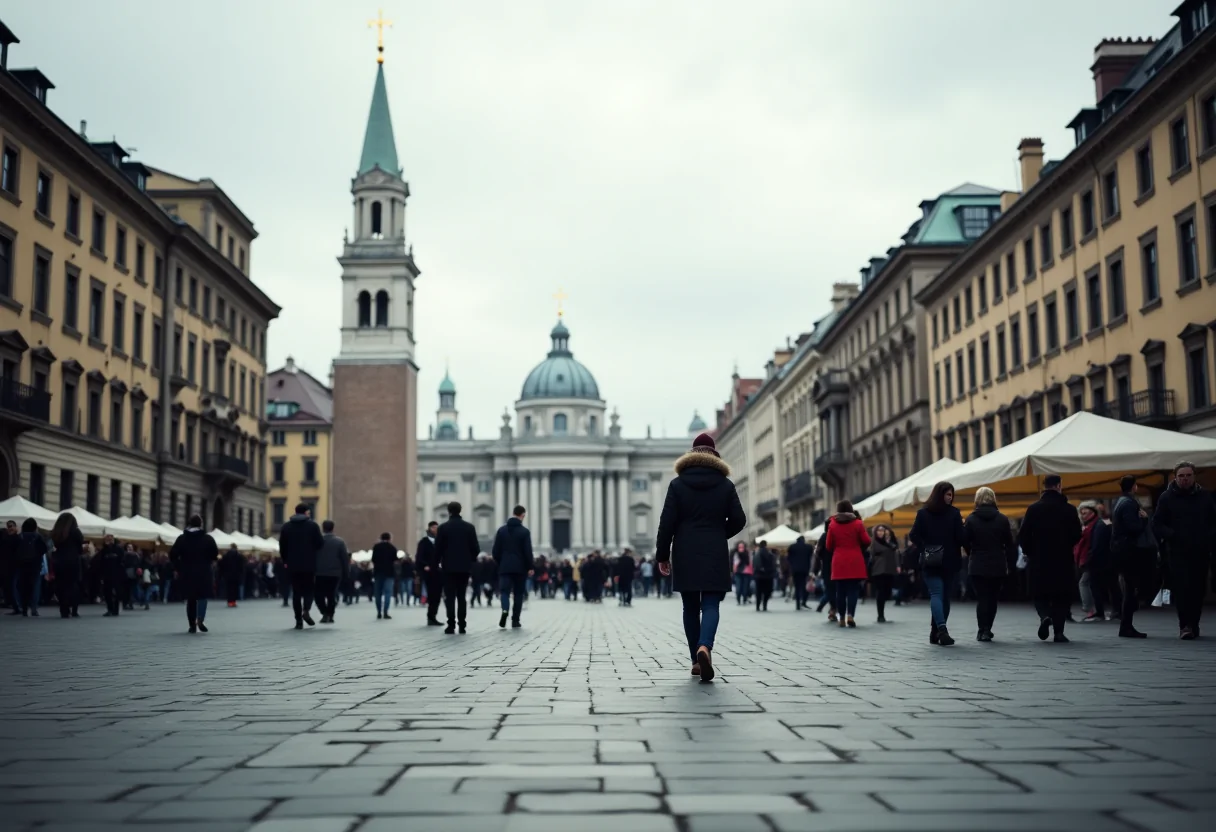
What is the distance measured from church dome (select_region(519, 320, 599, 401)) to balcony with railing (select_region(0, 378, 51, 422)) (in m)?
113

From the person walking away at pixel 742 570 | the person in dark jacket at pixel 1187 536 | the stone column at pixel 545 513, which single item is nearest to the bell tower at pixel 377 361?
the person walking away at pixel 742 570

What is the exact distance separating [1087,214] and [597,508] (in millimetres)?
106478

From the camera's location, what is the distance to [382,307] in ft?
293

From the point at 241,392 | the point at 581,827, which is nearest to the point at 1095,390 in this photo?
the point at 581,827

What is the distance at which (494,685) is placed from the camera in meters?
9.84

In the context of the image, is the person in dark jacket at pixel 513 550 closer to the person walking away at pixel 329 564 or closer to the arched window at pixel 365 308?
the person walking away at pixel 329 564

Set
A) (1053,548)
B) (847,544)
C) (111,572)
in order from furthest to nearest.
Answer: (111,572) → (847,544) → (1053,548)

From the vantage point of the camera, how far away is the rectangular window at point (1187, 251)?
30.5m

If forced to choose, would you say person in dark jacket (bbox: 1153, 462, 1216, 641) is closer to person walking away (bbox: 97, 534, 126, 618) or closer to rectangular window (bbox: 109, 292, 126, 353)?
person walking away (bbox: 97, 534, 126, 618)

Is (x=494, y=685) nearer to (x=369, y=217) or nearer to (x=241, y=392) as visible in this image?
(x=241, y=392)

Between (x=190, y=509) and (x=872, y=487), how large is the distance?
2716 centimetres

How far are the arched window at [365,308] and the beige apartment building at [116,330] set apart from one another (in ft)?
83.3

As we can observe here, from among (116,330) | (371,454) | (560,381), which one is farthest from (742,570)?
(560,381)

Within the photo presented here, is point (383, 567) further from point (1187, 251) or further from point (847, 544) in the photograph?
point (1187, 251)
